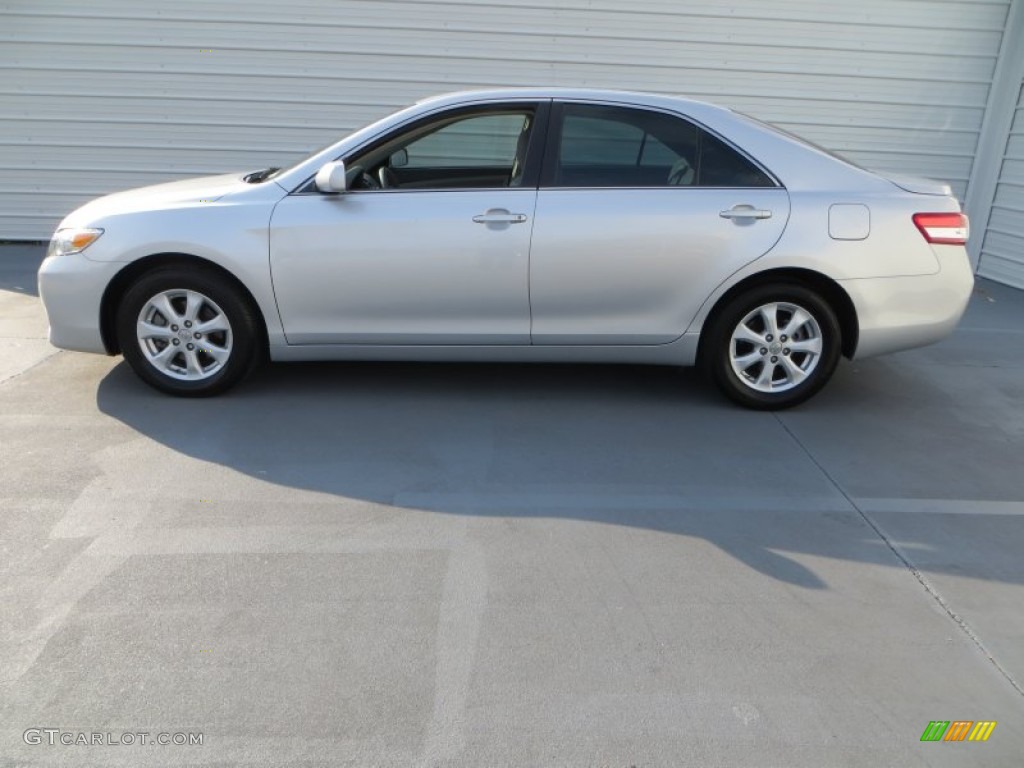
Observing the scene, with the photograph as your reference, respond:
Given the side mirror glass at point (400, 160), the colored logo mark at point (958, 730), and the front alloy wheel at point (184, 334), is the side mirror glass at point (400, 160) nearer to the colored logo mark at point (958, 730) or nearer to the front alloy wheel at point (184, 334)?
A: the front alloy wheel at point (184, 334)

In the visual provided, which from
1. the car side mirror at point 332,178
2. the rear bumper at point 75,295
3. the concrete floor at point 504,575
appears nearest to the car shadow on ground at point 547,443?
the concrete floor at point 504,575

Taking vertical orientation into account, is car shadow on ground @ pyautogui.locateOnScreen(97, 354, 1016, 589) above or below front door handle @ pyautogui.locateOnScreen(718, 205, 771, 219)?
below

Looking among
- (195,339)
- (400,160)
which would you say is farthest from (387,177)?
(195,339)

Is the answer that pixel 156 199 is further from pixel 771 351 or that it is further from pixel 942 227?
pixel 942 227

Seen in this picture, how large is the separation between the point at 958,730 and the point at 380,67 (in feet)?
24.8

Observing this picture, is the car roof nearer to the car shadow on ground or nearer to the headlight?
the headlight

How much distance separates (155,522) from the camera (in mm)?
3457

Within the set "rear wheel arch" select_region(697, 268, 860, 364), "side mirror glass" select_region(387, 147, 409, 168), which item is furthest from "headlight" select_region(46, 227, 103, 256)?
"rear wheel arch" select_region(697, 268, 860, 364)

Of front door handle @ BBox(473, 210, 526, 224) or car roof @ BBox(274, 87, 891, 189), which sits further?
car roof @ BBox(274, 87, 891, 189)

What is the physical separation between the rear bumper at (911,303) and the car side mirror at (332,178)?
2.71 meters

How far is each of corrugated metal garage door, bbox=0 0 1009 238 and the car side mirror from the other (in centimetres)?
436

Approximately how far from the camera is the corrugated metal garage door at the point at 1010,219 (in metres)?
8.47

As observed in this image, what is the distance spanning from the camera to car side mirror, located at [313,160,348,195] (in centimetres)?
432
